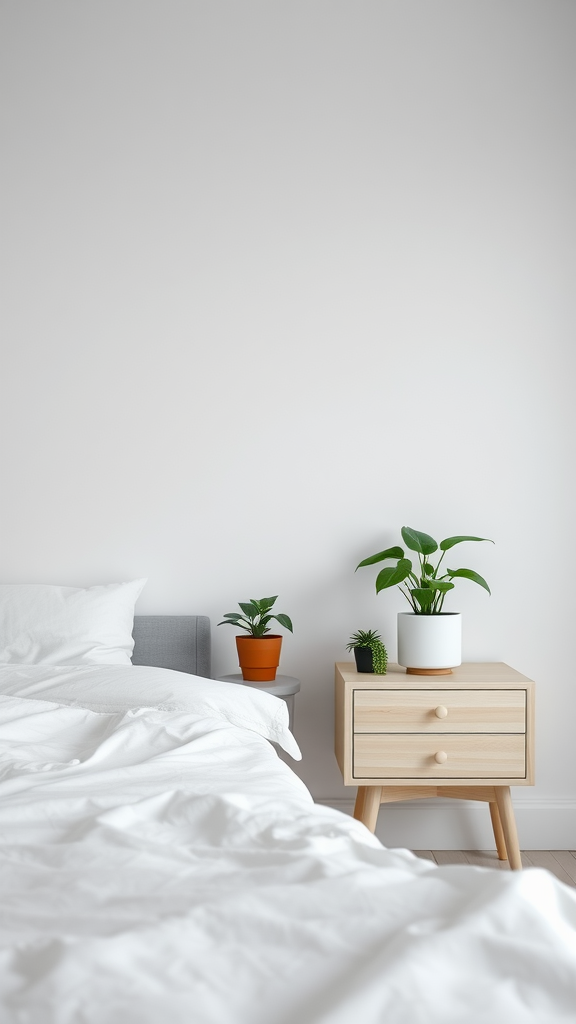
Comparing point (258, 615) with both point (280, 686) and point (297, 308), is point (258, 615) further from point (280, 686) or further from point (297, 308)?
point (297, 308)

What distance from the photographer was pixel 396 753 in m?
2.42

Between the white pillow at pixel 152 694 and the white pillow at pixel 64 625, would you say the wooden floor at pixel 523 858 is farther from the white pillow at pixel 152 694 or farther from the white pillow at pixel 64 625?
the white pillow at pixel 64 625

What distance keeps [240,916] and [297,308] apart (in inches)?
91.4

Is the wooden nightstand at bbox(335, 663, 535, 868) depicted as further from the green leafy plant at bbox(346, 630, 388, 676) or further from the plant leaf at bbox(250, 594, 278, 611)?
the plant leaf at bbox(250, 594, 278, 611)

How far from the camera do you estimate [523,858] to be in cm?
270

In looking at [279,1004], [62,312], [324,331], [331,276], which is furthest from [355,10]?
[279,1004]

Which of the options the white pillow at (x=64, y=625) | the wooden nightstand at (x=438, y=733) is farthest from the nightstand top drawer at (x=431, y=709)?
the white pillow at (x=64, y=625)

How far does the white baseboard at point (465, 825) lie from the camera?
2781mm

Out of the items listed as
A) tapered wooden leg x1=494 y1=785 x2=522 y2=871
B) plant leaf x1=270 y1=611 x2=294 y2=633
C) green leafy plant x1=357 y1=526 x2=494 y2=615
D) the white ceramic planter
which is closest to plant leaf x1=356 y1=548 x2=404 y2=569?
green leafy plant x1=357 y1=526 x2=494 y2=615

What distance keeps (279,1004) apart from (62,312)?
255 centimetres

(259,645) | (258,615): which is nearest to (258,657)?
(259,645)

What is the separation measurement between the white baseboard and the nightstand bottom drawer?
0.43m

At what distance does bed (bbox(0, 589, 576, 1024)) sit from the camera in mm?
696

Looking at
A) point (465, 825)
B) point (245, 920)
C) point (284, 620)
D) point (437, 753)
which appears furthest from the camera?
point (465, 825)
